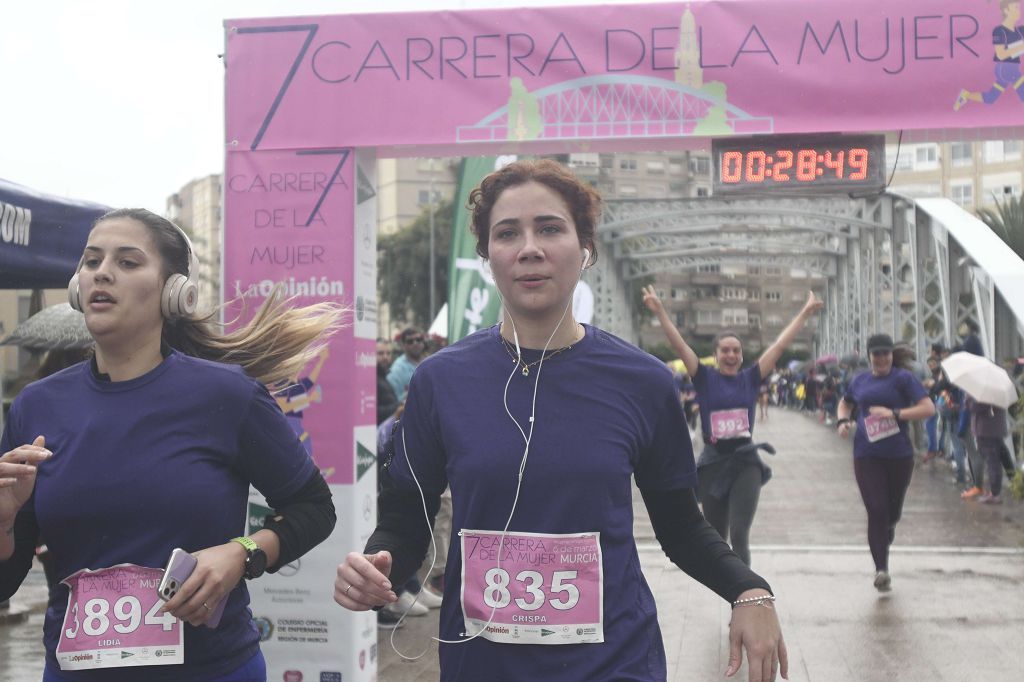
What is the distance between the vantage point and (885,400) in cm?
976

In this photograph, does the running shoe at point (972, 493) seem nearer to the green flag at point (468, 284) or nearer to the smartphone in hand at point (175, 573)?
the green flag at point (468, 284)

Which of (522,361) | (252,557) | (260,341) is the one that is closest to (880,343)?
(260,341)

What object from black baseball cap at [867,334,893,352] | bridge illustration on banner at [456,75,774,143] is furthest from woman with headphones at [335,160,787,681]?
black baseball cap at [867,334,893,352]

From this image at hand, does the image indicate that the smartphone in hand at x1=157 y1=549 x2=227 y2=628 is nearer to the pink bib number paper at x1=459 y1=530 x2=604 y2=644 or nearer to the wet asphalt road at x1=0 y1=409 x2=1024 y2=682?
the pink bib number paper at x1=459 y1=530 x2=604 y2=644

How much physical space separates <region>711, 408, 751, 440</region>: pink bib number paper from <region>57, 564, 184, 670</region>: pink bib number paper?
19.7 feet

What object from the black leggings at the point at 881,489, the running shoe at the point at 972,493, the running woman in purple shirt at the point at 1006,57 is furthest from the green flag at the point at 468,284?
the running shoe at the point at 972,493

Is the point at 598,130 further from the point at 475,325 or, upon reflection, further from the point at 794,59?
the point at 475,325

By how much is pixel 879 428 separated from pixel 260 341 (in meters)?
7.00

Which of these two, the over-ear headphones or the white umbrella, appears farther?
the white umbrella

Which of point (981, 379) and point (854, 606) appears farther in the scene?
point (981, 379)

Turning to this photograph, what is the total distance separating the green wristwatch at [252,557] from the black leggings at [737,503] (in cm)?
570

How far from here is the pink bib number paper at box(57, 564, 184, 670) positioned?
2.76 metres

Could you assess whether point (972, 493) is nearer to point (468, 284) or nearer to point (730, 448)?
point (468, 284)

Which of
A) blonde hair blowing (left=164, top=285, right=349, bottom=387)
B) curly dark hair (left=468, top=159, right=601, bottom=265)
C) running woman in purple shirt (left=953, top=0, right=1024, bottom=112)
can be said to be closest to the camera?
curly dark hair (left=468, top=159, right=601, bottom=265)
